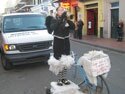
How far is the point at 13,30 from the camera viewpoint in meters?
11.7

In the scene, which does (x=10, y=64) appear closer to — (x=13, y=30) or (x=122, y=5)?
(x=13, y=30)

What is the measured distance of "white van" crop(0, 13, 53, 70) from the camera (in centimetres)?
1091

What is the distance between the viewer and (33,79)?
32.0 ft

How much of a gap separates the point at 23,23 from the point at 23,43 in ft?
4.38

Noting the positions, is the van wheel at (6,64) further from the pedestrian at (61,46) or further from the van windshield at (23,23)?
the pedestrian at (61,46)

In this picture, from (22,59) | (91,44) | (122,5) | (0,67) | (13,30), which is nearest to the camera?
(22,59)

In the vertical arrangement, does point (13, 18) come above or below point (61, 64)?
above

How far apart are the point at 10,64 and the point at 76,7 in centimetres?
2469

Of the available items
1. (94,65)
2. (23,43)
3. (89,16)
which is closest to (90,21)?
(89,16)

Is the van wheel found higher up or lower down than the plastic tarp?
lower down

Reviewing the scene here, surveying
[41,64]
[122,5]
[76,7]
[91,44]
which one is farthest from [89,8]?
[41,64]

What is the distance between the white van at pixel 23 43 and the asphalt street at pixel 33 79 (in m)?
0.44

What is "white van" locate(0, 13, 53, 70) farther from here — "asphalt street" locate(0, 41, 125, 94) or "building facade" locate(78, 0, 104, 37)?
"building facade" locate(78, 0, 104, 37)

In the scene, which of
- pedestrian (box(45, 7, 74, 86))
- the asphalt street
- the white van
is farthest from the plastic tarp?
the white van
